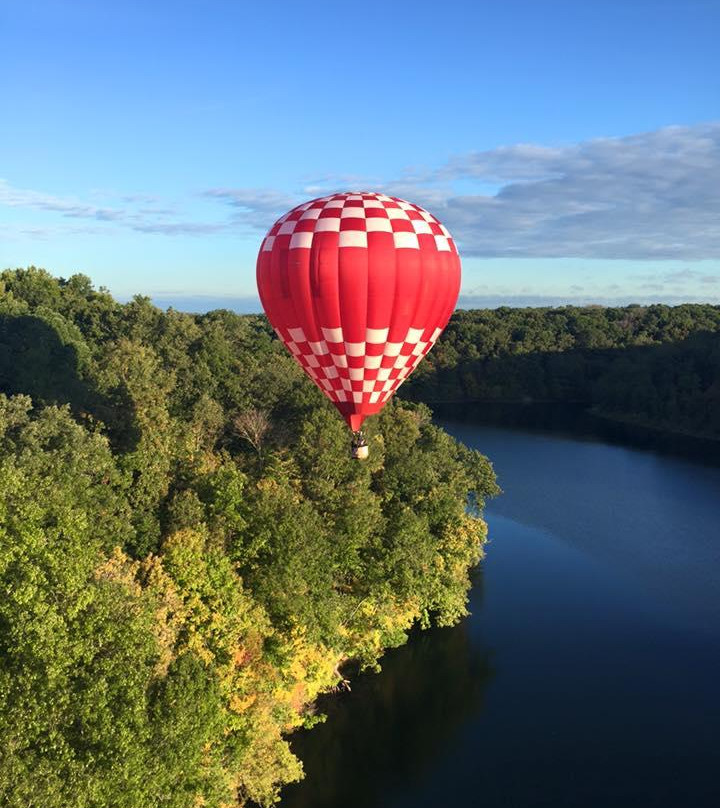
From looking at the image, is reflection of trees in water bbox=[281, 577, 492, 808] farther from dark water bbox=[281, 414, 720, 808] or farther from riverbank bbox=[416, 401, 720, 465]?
riverbank bbox=[416, 401, 720, 465]

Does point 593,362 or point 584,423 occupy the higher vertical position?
point 593,362

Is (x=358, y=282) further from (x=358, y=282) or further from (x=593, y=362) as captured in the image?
(x=593, y=362)

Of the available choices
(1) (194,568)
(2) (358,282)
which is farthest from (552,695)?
(2) (358,282)

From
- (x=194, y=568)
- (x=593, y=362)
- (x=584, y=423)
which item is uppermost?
(x=593, y=362)

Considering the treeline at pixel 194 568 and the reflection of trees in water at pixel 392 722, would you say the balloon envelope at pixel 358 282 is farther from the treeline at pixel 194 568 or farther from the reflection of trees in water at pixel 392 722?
the reflection of trees in water at pixel 392 722

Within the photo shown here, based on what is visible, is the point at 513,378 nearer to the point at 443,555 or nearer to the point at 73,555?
the point at 443,555

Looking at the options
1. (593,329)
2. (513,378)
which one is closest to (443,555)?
(513,378)
